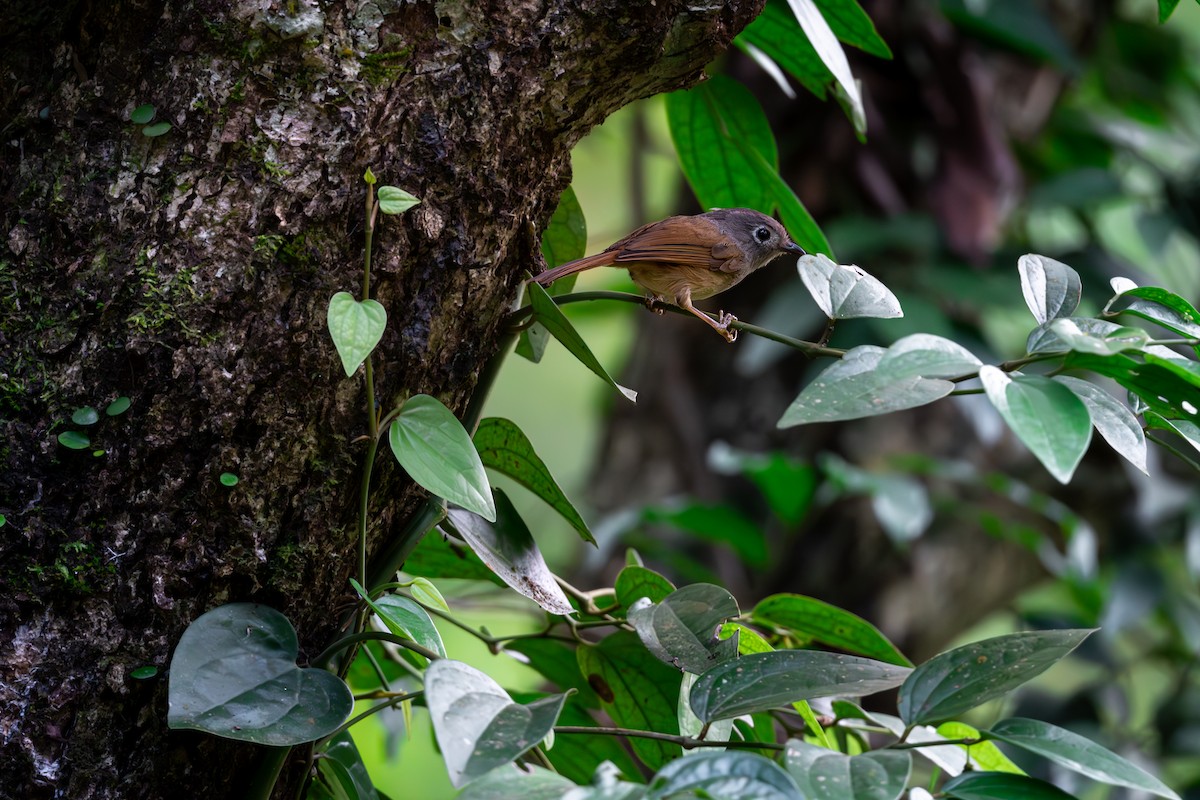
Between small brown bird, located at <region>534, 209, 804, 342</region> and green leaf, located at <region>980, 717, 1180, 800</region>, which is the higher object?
small brown bird, located at <region>534, 209, 804, 342</region>

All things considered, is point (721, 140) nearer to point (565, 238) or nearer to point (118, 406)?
point (565, 238)

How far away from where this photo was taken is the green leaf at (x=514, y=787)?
2.94 feet

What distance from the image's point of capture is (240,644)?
3.88ft

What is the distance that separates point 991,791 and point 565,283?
99 cm

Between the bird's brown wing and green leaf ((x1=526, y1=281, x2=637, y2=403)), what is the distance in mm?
762

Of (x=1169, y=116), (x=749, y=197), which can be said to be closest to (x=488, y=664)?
(x=749, y=197)

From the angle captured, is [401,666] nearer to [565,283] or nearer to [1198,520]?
[565,283]

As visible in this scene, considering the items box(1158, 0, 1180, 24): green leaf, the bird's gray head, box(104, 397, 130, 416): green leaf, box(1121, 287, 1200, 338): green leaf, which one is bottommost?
the bird's gray head

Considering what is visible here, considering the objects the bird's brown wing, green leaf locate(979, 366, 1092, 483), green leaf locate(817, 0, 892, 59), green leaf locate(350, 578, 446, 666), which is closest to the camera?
green leaf locate(979, 366, 1092, 483)

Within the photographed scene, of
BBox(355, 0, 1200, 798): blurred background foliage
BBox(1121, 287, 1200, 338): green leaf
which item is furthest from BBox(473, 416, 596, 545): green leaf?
BBox(355, 0, 1200, 798): blurred background foliage

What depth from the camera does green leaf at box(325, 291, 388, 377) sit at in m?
1.07

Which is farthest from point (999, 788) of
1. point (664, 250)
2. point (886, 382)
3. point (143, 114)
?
point (664, 250)

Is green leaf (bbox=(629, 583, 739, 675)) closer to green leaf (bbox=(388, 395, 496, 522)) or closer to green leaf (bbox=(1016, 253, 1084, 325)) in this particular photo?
green leaf (bbox=(388, 395, 496, 522))

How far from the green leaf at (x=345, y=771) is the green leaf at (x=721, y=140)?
1120 millimetres
